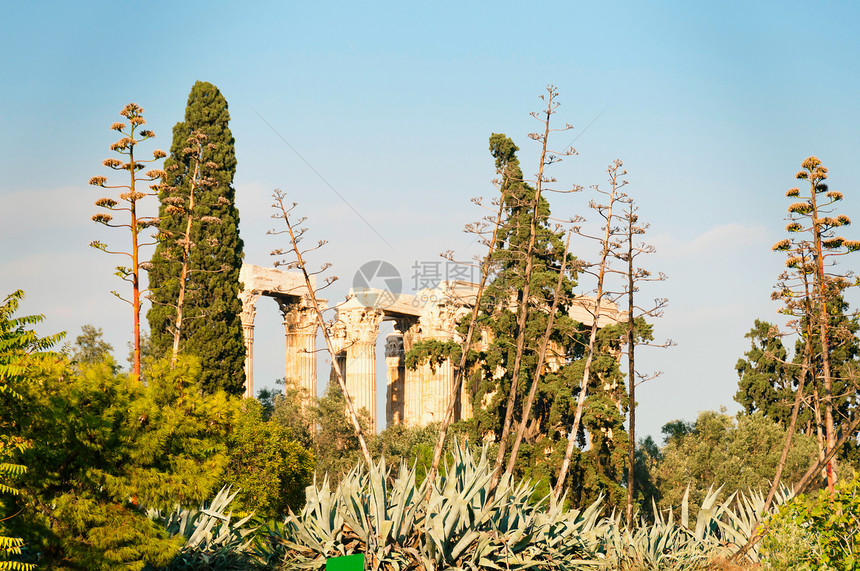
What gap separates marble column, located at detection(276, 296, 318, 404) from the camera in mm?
40844

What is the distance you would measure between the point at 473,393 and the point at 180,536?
2080 cm

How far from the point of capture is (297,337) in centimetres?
4119

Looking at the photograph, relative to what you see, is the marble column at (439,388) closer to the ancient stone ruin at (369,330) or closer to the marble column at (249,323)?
the ancient stone ruin at (369,330)

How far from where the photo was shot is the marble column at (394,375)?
167 feet

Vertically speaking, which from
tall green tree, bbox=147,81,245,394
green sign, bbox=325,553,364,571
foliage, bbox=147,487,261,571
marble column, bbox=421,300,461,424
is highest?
tall green tree, bbox=147,81,245,394

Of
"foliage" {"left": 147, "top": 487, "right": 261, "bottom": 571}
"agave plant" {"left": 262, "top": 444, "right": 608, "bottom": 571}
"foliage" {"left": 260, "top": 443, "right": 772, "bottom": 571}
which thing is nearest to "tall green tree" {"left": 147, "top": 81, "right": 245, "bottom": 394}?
"foliage" {"left": 147, "top": 487, "right": 261, "bottom": 571}

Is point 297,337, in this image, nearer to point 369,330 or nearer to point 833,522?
point 369,330

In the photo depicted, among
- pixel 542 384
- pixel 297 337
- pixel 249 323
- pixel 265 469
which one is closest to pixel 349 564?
pixel 265 469

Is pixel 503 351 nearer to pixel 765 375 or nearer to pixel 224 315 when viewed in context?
pixel 224 315

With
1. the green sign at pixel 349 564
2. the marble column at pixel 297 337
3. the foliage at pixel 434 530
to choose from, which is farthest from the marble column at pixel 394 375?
the green sign at pixel 349 564

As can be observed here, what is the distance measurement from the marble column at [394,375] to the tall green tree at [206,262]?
19.6 meters

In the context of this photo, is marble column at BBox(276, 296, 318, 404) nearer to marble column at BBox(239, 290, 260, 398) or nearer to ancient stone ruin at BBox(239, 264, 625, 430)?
ancient stone ruin at BBox(239, 264, 625, 430)

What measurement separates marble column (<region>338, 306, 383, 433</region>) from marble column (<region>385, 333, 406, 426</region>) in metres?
6.91

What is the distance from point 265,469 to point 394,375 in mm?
23840
